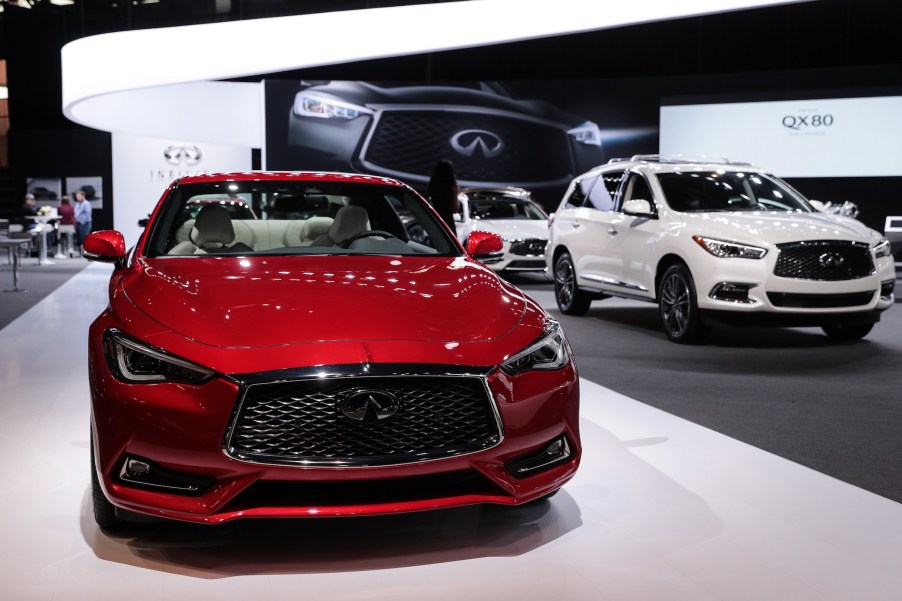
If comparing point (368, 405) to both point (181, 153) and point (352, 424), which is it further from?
point (181, 153)

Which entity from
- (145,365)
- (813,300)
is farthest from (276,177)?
(813,300)

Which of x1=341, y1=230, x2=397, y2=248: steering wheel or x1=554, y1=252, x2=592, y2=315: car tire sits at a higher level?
x1=341, y1=230, x2=397, y2=248: steering wheel

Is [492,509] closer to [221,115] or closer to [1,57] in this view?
[221,115]

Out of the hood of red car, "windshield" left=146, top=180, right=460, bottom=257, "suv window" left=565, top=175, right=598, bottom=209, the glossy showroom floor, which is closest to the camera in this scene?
the glossy showroom floor

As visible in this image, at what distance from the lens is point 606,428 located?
534 centimetres

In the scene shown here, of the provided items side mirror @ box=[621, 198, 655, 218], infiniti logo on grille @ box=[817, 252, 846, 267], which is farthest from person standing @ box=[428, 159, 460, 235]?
infiniti logo on grille @ box=[817, 252, 846, 267]

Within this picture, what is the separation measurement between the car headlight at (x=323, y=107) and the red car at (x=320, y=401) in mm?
17904

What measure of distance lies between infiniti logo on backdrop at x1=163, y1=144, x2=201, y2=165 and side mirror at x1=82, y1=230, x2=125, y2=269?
2336 cm

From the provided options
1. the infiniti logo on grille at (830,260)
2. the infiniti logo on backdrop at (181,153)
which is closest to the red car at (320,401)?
the infiniti logo on grille at (830,260)

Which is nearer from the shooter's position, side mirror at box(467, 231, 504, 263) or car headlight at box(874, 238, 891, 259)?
side mirror at box(467, 231, 504, 263)

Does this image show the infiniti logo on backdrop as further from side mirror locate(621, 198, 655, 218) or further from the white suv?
side mirror locate(621, 198, 655, 218)

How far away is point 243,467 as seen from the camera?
2.97 metres

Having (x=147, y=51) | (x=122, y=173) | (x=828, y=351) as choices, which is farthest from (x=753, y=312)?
(x=122, y=173)

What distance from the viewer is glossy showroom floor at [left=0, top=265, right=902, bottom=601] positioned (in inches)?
122
